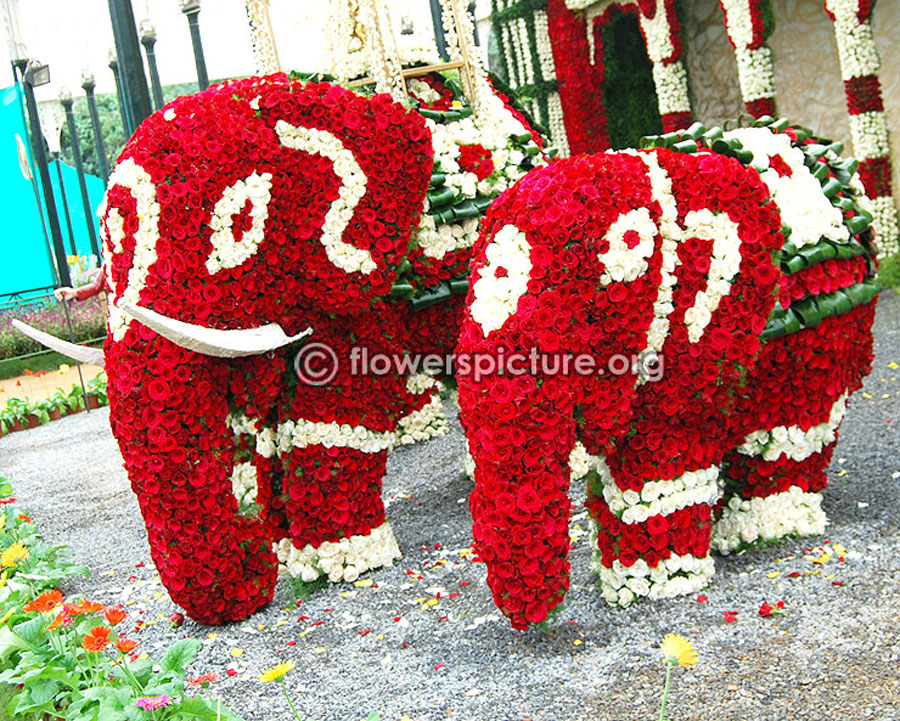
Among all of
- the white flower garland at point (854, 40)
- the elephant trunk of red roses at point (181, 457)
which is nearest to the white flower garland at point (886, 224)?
the white flower garland at point (854, 40)

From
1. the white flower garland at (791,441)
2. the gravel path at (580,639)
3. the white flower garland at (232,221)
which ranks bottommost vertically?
the gravel path at (580,639)

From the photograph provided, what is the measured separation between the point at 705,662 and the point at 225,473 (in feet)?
6.05

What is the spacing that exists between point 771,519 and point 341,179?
2163mm

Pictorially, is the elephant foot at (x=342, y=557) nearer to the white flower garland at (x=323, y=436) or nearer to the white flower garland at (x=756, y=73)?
the white flower garland at (x=323, y=436)

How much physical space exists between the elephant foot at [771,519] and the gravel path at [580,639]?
0.21 feet

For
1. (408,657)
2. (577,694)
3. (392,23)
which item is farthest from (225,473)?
(392,23)

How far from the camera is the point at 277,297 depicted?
12.7 feet

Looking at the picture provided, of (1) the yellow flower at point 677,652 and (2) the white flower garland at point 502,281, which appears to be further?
(2) the white flower garland at point 502,281

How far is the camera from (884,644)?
315 cm

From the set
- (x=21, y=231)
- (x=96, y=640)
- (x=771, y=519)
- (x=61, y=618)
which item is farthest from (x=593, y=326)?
(x=21, y=231)

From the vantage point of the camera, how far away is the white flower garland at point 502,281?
323 cm

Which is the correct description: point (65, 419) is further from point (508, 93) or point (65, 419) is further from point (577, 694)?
point (577, 694)

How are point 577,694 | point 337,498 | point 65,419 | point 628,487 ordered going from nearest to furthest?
point 577,694, point 628,487, point 337,498, point 65,419

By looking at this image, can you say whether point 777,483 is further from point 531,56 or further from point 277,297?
point 531,56
